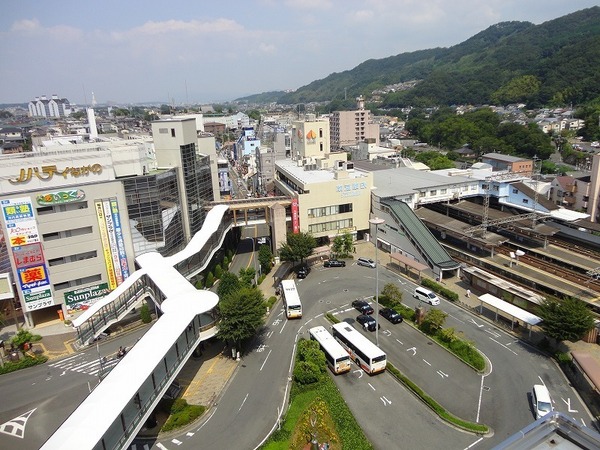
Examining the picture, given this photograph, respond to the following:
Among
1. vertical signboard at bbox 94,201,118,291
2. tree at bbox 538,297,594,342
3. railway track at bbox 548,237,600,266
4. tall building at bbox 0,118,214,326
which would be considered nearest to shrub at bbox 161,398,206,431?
vertical signboard at bbox 94,201,118,291

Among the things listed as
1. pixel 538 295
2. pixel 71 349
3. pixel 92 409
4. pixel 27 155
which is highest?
pixel 27 155

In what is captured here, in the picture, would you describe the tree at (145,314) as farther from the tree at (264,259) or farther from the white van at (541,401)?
the white van at (541,401)

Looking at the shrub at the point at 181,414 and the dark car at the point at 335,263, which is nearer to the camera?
the shrub at the point at 181,414

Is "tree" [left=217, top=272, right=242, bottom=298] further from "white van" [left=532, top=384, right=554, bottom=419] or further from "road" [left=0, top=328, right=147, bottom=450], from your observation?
"white van" [left=532, top=384, right=554, bottom=419]

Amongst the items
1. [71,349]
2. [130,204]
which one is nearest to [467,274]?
[130,204]

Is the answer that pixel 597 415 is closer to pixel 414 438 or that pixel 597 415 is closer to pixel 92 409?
pixel 414 438

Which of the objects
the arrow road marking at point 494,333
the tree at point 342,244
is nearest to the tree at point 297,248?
the tree at point 342,244

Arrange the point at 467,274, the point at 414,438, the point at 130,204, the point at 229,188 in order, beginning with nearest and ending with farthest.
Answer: the point at 414,438 → the point at 130,204 → the point at 467,274 → the point at 229,188
